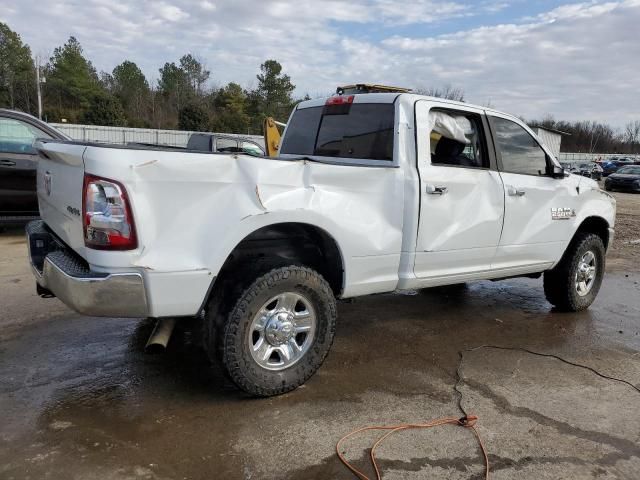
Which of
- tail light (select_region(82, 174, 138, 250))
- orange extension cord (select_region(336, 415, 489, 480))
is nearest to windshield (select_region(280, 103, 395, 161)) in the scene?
orange extension cord (select_region(336, 415, 489, 480))

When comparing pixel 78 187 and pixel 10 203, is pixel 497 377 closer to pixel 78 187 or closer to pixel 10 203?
pixel 78 187

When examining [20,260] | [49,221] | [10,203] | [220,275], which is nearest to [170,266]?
[220,275]

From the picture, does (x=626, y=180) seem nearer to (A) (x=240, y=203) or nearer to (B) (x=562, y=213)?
(B) (x=562, y=213)

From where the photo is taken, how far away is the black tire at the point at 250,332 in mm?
3217

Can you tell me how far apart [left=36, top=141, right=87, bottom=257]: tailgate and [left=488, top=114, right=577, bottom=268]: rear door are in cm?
332

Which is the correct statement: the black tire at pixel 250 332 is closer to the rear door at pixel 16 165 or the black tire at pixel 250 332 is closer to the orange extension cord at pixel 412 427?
the orange extension cord at pixel 412 427

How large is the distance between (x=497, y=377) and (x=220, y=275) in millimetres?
2147

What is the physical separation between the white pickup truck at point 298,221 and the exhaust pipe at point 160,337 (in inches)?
9.7

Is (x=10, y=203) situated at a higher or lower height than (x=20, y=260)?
higher

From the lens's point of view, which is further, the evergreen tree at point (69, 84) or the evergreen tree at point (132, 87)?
the evergreen tree at point (132, 87)

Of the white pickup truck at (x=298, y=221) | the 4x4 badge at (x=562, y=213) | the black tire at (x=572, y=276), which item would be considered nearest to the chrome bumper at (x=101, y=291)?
the white pickup truck at (x=298, y=221)

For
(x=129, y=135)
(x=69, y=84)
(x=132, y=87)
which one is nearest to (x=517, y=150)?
(x=129, y=135)

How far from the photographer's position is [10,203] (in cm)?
800

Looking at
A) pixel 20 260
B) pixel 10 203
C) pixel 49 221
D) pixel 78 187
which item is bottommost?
pixel 20 260
